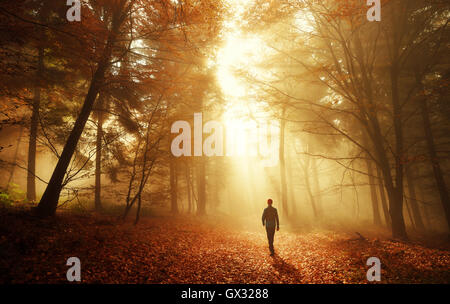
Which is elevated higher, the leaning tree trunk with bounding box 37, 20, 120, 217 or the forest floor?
the leaning tree trunk with bounding box 37, 20, 120, 217

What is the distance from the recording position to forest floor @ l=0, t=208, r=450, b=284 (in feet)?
14.6

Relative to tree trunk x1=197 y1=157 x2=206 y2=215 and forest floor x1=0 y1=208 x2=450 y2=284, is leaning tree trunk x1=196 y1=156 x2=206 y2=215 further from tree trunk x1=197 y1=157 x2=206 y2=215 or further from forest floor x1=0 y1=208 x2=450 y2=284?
forest floor x1=0 y1=208 x2=450 y2=284

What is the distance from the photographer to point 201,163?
1759 cm

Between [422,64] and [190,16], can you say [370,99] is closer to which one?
[422,64]

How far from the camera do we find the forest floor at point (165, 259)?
4453mm

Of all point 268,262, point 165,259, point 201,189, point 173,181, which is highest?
point 173,181

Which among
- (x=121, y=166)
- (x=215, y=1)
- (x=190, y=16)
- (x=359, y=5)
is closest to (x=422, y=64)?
(x=359, y=5)

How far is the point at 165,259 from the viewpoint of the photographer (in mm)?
5934

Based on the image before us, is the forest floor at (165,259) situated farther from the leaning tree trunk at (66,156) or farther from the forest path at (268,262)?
the leaning tree trunk at (66,156)

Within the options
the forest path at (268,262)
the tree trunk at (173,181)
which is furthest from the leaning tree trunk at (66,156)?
the tree trunk at (173,181)

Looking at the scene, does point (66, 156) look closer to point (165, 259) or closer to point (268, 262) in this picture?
point (165, 259)

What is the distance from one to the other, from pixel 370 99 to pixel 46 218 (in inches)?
558

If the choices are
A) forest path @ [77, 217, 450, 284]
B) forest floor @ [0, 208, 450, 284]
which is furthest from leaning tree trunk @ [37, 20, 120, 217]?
forest path @ [77, 217, 450, 284]

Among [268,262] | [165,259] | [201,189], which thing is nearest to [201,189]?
[201,189]
